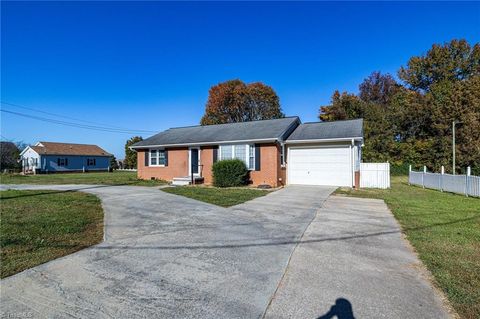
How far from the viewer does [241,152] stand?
17.0 m

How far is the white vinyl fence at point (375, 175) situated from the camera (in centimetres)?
1633

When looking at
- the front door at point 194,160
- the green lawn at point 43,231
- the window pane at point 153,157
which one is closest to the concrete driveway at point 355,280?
the green lawn at point 43,231

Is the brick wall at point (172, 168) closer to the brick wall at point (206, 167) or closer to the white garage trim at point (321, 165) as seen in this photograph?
the brick wall at point (206, 167)

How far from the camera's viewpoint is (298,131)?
18.1 m

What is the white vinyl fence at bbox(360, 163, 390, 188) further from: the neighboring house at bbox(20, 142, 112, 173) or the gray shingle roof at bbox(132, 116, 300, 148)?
the neighboring house at bbox(20, 142, 112, 173)

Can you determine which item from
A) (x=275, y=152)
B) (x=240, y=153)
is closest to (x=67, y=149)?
(x=240, y=153)

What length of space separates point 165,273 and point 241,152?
43.1ft

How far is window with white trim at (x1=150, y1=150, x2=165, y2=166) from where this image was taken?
66.0ft

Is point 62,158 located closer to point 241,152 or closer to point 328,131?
point 241,152

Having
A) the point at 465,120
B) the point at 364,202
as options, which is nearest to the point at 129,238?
the point at 364,202

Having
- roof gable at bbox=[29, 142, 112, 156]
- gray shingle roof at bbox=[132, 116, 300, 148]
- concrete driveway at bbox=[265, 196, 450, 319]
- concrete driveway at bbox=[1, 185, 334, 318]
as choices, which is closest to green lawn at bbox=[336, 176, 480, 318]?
concrete driveway at bbox=[265, 196, 450, 319]

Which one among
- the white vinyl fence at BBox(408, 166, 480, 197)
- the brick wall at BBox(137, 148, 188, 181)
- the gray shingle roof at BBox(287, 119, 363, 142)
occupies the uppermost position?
the gray shingle roof at BBox(287, 119, 363, 142)

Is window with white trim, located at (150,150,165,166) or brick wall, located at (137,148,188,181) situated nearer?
brick wall, located at (137,148,188,181)

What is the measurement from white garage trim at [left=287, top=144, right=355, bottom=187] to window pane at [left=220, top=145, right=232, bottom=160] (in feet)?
11.6
